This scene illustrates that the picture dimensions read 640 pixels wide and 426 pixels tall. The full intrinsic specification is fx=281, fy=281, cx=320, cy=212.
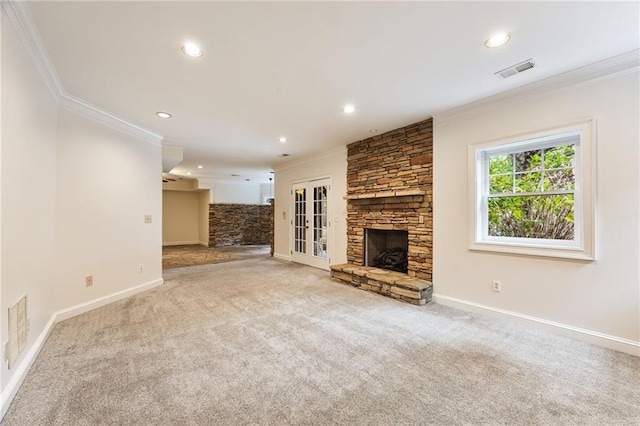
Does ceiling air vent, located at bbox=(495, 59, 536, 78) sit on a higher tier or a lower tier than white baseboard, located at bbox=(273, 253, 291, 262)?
higher

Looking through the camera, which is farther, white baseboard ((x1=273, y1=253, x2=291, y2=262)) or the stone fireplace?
white baseboard ((x1=273, y1=253, x2=291, y2=262))

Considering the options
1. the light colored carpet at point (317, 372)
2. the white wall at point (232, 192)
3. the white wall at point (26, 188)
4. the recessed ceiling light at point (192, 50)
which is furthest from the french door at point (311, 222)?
the white wall at point (232, 192)

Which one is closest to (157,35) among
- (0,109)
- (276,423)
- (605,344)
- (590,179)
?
(0,109)

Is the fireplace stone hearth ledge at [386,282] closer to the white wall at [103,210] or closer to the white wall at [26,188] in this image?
the white wall at [103,210]

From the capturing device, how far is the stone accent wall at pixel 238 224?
10.1m

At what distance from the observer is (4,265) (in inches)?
70.2

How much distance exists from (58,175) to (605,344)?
5694 millimetres

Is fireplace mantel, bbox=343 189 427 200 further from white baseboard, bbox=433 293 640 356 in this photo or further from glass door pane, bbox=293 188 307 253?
glass door pane, bbox=293 188 307 253

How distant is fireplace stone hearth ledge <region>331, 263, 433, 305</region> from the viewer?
367 cm

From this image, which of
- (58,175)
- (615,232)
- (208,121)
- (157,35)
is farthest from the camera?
(208,121)

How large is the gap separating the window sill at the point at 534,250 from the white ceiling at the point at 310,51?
1672mm

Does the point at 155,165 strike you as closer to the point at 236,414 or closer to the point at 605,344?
Result: the point at 236,414

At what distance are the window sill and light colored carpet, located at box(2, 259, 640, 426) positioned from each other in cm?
78

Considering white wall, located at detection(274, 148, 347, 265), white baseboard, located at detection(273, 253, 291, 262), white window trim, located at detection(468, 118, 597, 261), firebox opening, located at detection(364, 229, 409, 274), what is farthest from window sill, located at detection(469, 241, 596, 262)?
white baseboard, located at detection(273, 253, 291, 262)
